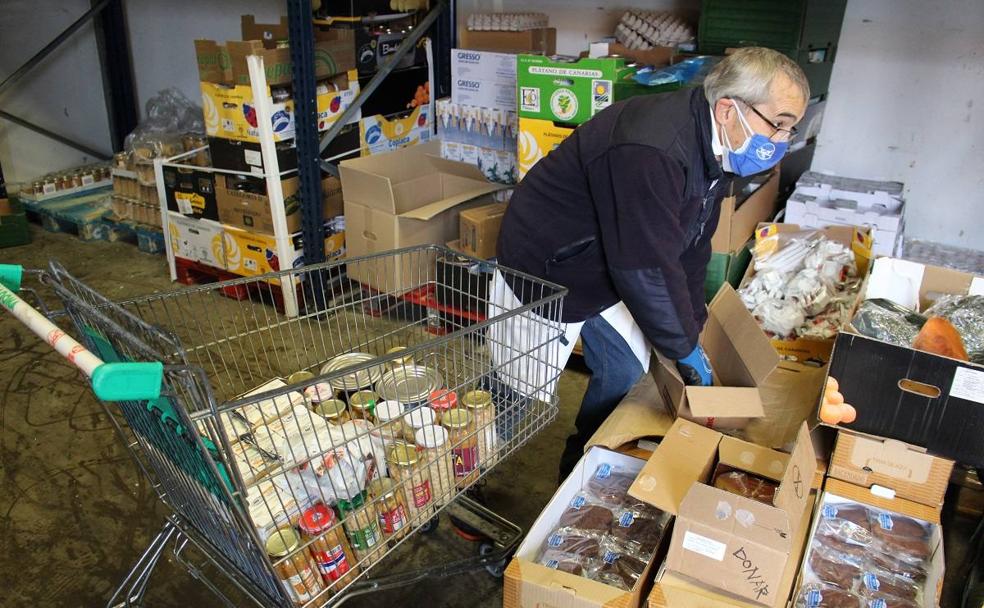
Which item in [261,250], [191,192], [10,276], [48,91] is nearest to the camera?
[10,276]

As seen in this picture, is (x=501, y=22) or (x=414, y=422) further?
(x=501, y=22)

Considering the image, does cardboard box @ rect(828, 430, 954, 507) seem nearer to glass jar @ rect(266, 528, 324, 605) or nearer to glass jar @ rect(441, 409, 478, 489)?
glass jar @ rect(441, 409, 478, 489)

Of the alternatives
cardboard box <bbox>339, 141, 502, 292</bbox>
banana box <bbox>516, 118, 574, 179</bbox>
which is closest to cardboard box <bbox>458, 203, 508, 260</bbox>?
cardboard box <bbox>339, 141, 502, 292</bbox>

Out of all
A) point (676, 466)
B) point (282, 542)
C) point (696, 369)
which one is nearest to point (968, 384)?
point (696, 369)

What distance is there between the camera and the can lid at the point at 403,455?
1.62m

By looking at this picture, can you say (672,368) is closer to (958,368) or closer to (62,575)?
(958,368)

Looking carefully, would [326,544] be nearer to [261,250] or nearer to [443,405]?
[443,405]

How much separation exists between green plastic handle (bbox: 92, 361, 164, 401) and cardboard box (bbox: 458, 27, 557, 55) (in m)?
3.06

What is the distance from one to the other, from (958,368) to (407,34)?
10.8 ft

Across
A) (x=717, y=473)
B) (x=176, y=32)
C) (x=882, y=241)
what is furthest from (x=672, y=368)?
(x=176, y=32)

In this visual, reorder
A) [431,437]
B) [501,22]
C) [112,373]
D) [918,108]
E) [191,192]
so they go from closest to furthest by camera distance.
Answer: [112,373] → [431,437] → [918,108] → [501,22] → [191,192]

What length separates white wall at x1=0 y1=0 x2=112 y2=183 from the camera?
5.70 metres

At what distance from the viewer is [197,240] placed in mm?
4156

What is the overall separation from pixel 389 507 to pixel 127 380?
71 centimetres
